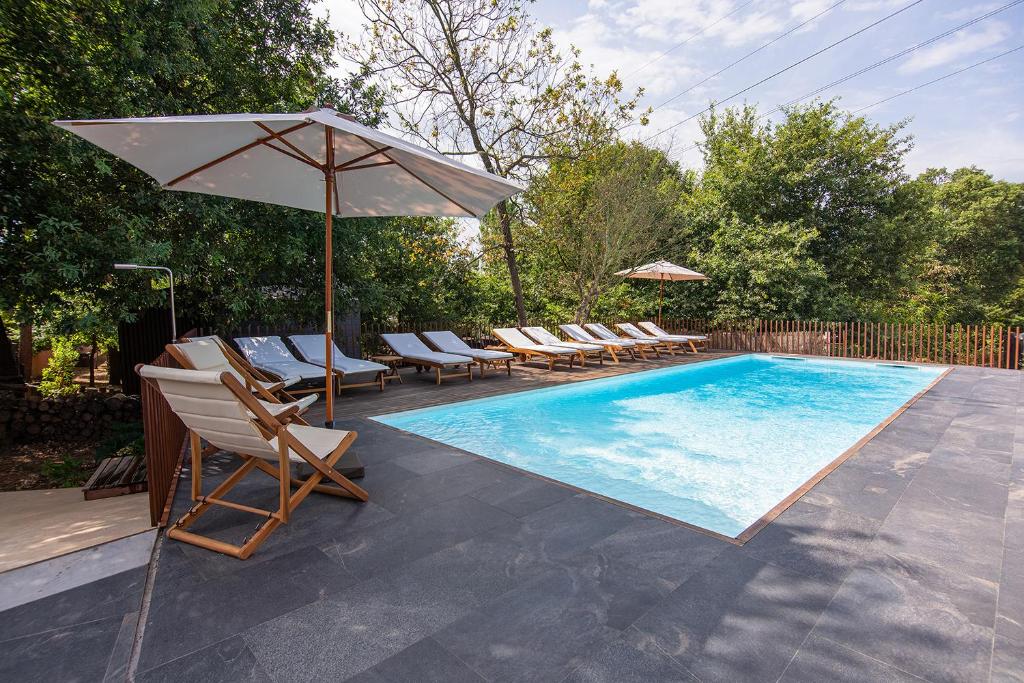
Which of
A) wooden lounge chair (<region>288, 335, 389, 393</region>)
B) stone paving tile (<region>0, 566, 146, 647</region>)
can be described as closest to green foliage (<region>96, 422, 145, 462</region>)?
wooden lounge chair (<region>288, 335, 389, 393</region>)

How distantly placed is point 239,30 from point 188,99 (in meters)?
1.44

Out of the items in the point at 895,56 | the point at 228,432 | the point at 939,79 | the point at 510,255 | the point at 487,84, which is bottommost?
the point at 228,432

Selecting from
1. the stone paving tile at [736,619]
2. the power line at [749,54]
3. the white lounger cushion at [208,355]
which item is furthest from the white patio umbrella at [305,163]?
the power line at [749,54]

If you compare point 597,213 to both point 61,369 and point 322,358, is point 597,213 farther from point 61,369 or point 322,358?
point 61,369

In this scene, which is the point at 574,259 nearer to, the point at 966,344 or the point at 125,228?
the point at 966,344

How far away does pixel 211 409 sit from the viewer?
2527mm

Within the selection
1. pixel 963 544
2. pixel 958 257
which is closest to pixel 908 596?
pixel 963 544

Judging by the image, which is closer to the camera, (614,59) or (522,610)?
(522,610)

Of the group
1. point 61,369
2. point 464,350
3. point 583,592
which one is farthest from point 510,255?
point 583,592

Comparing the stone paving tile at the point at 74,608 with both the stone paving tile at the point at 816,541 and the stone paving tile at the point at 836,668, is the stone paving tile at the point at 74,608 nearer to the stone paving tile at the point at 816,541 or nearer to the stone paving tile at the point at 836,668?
the stone paving tile at the point at 836,668

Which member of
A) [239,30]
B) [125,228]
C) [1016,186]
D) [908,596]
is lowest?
[908,596]

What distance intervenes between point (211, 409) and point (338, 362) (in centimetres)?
502

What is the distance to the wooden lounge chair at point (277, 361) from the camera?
6.55 metres

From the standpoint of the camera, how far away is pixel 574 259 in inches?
577
